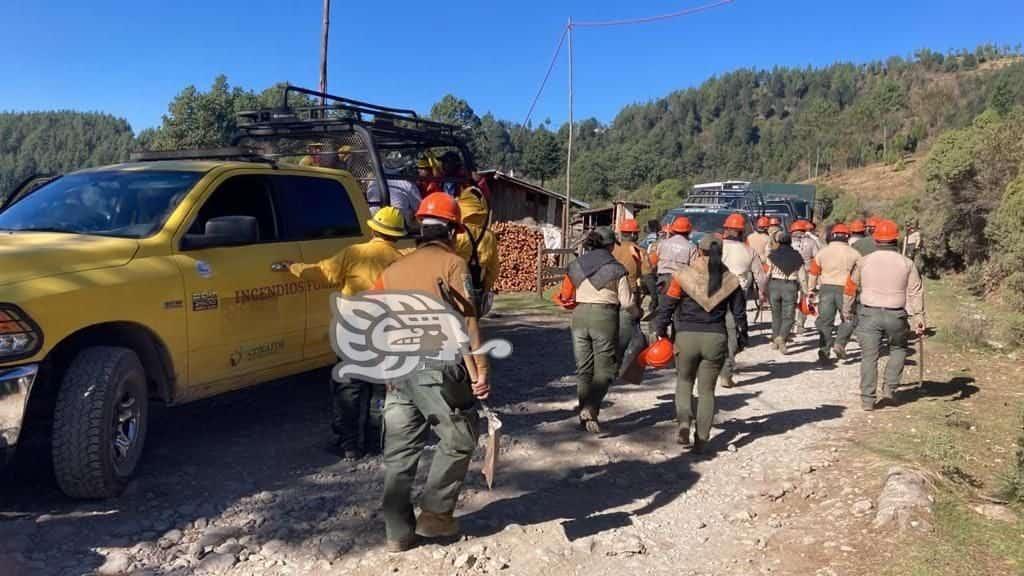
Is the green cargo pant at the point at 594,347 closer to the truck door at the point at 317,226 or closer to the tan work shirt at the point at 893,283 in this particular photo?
the truck door at the point at 317,226

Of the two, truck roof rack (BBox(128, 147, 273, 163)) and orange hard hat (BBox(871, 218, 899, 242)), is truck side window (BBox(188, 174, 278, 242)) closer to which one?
truck roof rack (BBox(128, 147, 273, 163))

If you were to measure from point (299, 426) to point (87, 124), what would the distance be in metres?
155

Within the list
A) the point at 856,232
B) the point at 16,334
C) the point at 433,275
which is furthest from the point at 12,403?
the point at 856,232

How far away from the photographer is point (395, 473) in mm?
3887

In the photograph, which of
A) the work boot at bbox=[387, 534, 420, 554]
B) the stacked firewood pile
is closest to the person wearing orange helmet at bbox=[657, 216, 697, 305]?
the work boot at bbox=[387, 534, 420, 554]

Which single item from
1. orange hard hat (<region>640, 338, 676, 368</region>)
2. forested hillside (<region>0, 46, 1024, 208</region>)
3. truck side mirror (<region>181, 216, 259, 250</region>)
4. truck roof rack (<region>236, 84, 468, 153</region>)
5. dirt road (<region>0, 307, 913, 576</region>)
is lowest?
dirt road (<region>0, 307, 913, 576</region>)

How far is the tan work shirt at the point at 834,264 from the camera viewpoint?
9531mm

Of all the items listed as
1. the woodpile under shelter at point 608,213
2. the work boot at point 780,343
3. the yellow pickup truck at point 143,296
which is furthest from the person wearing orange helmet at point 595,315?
the woodpile under shelter at point 608,213

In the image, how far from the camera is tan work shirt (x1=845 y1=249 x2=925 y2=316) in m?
7.26

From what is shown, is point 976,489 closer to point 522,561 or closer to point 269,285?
point 522,561

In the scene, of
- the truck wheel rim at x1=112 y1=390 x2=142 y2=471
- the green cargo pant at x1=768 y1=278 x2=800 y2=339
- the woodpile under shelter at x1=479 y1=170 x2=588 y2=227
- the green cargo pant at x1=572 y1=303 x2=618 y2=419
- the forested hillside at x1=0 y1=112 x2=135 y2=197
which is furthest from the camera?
the forested hillside at x1=0 y1=112 x2=135 y2=197

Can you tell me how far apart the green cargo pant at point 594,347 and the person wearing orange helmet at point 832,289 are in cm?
453

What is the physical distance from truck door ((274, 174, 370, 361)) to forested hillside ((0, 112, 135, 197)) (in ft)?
397

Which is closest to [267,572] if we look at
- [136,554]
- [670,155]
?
[136,554]
